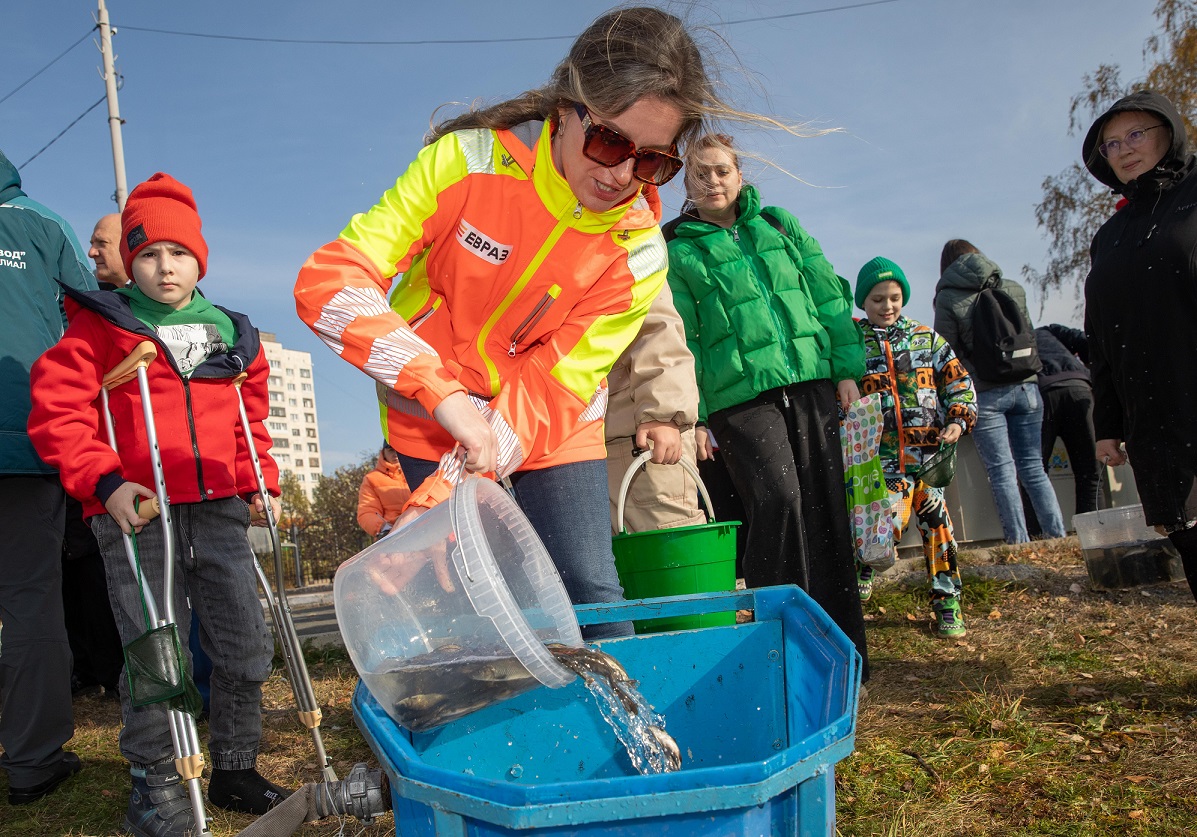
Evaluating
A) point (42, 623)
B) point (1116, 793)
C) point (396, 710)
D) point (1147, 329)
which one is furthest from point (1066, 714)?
point (42, 623)

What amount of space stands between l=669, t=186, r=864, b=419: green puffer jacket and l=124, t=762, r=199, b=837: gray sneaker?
240cm

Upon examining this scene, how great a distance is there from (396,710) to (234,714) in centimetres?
197

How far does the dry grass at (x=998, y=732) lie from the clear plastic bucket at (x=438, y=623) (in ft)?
4.96

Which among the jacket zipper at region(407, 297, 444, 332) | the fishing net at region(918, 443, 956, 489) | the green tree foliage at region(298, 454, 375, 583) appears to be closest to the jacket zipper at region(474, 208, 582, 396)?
the jacket zipper at region(407, 297, 444, 332)

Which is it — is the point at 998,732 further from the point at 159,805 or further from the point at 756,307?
the point at 159,805

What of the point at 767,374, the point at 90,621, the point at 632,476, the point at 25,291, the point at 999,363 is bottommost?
the point at 90,621

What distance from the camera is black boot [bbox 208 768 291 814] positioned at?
121 inches

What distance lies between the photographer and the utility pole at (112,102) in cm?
1587

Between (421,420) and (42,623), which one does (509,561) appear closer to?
(421,420)

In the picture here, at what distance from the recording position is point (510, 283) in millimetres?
2363

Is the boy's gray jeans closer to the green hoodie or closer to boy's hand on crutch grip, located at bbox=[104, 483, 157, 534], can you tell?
boy's hand on crutch grip, located at bbox=[104, 483, 157, 534]

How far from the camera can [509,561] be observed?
6.50ft

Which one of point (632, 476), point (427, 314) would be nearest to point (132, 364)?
point (427, 314)

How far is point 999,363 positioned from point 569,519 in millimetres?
5035
